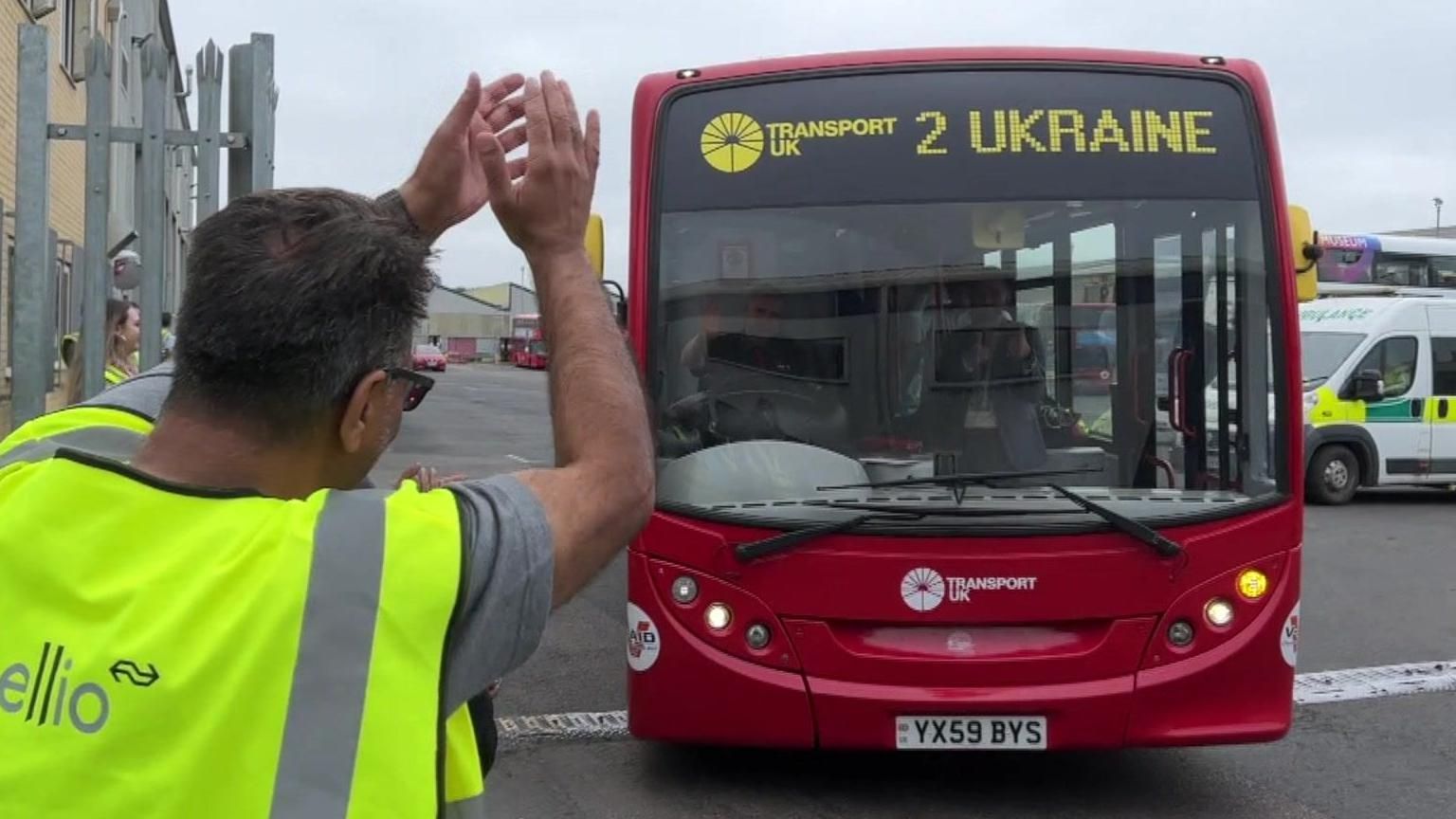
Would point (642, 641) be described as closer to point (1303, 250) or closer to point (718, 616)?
point (718, 616)

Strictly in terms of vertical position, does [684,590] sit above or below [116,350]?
below

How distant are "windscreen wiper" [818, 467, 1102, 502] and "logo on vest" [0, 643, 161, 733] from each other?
381cm

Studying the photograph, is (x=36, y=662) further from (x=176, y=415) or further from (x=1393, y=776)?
(x=1393, y=776)

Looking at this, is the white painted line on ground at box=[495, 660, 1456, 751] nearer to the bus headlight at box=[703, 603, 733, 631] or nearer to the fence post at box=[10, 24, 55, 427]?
the bus headlight at box=[703, 603, 733, 631]

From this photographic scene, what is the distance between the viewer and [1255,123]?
5.21 metres

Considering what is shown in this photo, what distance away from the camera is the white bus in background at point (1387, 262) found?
21.8m

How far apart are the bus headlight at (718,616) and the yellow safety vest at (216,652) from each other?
12.0 feet

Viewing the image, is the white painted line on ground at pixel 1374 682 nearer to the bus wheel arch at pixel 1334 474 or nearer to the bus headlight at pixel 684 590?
the bus headlight at pixel 684 590

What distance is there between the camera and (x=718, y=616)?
4988mm

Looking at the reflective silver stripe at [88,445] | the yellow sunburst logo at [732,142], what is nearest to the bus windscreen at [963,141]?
the yellow sunburst logo at [732,142]

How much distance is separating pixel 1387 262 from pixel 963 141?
63.1 feet

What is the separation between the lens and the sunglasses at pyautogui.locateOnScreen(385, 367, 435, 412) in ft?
4.95

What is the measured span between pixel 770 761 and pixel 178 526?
475 cm

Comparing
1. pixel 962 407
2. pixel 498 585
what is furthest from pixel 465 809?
pixel 962 407
